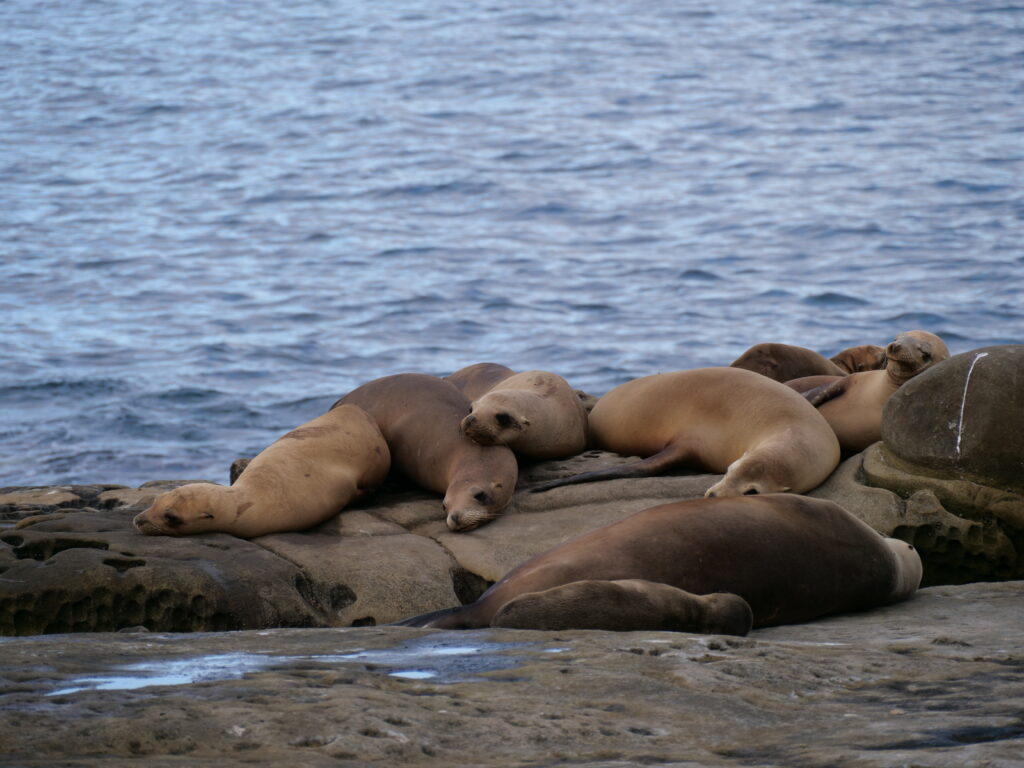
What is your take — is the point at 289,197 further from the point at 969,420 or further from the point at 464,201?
the point at 969,420

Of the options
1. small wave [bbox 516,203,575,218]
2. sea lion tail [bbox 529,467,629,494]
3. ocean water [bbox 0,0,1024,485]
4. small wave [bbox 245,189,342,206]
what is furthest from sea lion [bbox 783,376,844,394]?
small wave [bbox 245,189,342,206]

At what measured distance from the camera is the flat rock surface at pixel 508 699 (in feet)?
7.81

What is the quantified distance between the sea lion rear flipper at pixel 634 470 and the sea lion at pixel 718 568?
48.0 inches

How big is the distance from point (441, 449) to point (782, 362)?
2220 millimetres

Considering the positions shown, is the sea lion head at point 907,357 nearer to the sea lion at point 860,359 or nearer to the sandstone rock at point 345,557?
the sandstone rock at point 345,557

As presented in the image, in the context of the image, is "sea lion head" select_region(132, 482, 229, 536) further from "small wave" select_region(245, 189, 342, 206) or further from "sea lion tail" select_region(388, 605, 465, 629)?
"small wave" select_region(245, 189, 342, 206)

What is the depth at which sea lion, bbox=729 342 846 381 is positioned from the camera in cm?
716

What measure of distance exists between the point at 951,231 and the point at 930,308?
3726mm

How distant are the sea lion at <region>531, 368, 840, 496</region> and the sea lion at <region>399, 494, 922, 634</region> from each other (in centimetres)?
77

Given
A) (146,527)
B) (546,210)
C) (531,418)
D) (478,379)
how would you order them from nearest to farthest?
(146,527) → (531,418) → (478,379) → (546,210)

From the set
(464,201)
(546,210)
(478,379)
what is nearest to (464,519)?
(478,379)

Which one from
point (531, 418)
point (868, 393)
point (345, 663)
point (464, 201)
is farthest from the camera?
point (464, 201)

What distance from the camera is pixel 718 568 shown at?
4113 millimetres

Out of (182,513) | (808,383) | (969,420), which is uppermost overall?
(969,420)
